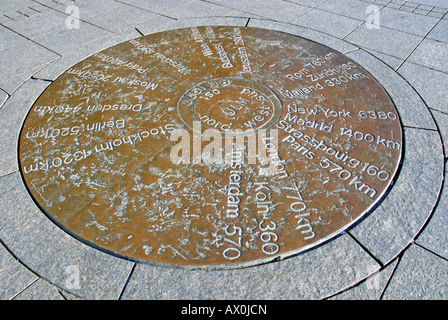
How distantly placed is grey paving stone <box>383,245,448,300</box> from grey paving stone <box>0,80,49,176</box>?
296 cm

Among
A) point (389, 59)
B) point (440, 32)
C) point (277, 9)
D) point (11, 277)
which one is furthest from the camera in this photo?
point (277, 9)

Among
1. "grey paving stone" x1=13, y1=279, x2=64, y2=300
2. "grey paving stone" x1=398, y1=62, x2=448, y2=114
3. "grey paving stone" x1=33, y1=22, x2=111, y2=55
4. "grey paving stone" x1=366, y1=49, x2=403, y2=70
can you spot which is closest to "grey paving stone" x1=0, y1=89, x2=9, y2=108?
"grey paving stone" x1=33, y1=22, x2=111, y2=55

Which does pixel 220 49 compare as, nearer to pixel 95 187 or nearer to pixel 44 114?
pixel 44 114

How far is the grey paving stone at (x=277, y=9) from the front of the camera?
16.3 ft

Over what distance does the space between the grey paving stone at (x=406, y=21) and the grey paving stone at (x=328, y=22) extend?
0.43 m

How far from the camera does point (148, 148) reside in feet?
9.68

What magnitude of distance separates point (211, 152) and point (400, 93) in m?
2.06

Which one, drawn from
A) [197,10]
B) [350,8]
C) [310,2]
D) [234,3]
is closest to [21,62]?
[197,10]

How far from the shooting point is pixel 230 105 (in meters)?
3.29

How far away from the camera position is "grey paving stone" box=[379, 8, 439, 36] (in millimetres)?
4652

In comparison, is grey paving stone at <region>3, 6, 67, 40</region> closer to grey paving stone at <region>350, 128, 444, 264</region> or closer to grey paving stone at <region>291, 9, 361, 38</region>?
grey paving stone at <region>291, 9, 361, 38</region>

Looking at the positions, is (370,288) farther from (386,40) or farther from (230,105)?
(386,40)

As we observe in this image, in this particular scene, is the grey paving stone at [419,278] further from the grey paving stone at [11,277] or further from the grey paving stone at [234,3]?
the grey paving stone at [234,3]

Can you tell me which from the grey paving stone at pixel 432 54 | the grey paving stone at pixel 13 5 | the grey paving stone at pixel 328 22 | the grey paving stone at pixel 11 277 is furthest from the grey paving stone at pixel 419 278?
the grey paving stone at pixel 13 5
